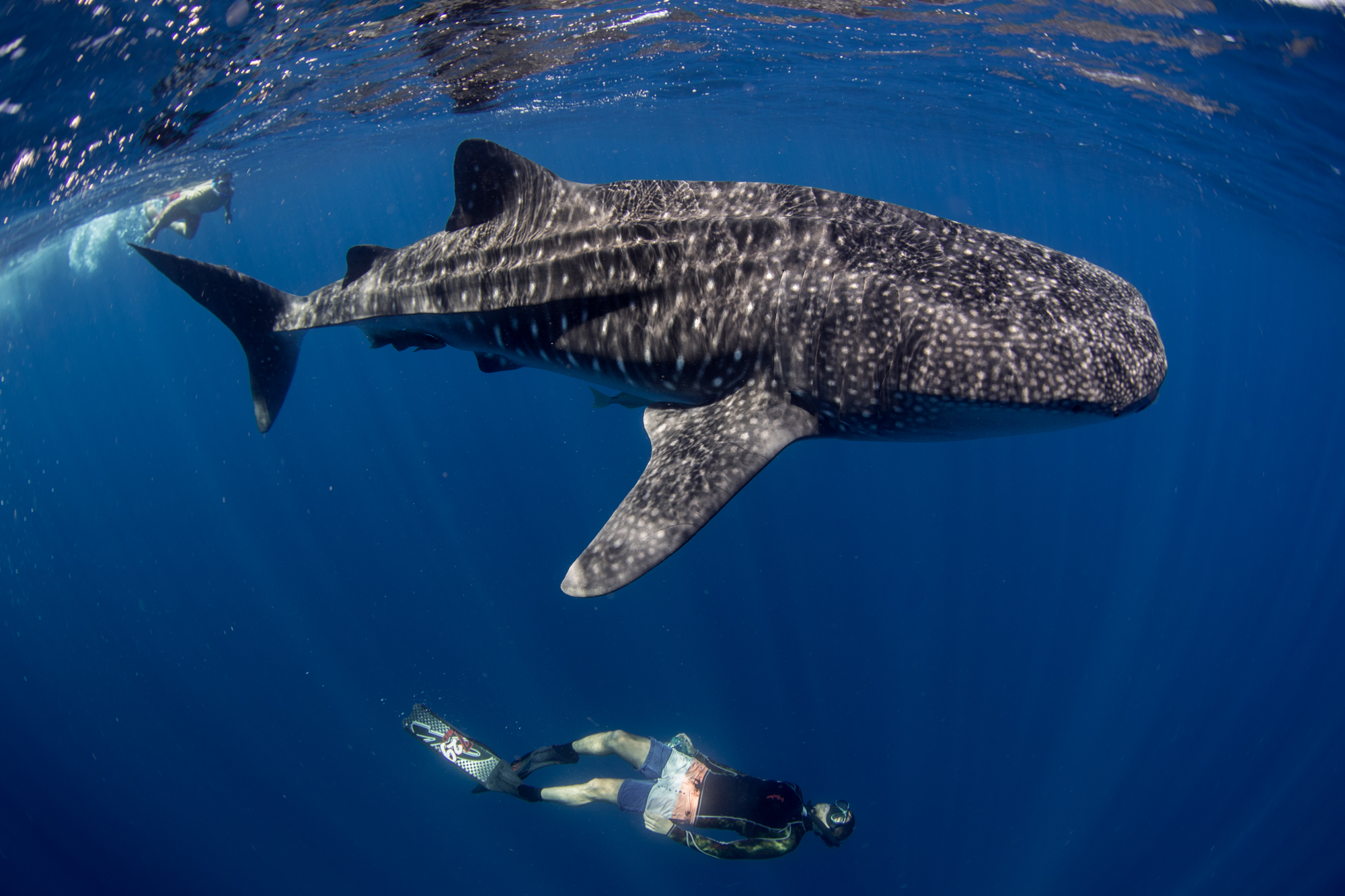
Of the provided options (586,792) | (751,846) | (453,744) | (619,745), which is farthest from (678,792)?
(453,744)

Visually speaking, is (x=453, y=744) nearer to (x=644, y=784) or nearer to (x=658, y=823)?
(x=644, y=784)

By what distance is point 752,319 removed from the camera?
374 cm

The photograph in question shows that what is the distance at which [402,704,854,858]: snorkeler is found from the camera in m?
8.79

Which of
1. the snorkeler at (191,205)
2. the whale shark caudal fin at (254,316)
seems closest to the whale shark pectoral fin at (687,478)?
the whale shark caudal fin at (254,316)

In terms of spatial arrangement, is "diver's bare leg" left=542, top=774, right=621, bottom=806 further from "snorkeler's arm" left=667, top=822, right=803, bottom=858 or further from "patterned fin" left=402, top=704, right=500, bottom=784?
"snorkeler's arm" left=667, top=822, right=803, bottom=858

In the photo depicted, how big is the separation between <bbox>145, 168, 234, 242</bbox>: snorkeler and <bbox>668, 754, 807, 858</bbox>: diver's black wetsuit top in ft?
Result: 68.8

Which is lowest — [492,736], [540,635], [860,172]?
[492,736]

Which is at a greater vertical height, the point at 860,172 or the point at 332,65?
the point at 332,65

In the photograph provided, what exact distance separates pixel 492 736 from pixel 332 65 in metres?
20.0

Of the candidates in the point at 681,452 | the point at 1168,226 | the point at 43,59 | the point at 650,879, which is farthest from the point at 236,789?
the point at 1168,226

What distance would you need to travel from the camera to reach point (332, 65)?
11852 millimetres

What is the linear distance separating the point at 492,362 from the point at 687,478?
310cm

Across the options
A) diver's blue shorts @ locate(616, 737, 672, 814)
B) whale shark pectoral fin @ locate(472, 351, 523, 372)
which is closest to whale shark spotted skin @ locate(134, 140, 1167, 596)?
whale shark pectoral fin @ locate(472, 351, 523, 372)

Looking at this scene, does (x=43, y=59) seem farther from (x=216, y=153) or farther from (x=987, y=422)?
(x=987, y=422)
